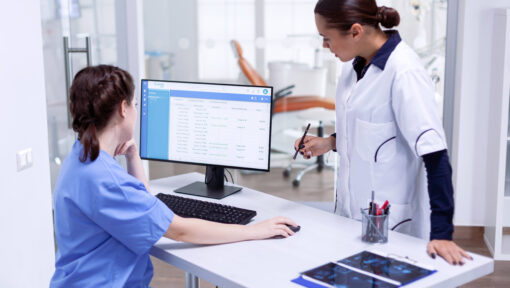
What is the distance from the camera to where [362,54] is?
1959 mm

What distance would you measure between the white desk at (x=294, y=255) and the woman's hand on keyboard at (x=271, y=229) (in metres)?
0.02

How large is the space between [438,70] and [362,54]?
227 cm

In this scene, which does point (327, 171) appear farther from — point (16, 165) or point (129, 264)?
point (129, 264)

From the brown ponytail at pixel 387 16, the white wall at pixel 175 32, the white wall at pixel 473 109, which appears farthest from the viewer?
the white wall at pixel 175 32

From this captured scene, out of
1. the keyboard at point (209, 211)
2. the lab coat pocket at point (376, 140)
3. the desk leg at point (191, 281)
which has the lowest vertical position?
the desk leg at point (191, 281)

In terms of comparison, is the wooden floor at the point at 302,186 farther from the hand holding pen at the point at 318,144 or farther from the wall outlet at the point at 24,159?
the hand holding pen at the point at 318,144

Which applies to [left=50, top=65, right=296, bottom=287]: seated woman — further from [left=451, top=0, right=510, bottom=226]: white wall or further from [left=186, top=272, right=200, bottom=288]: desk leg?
[left=451, top=0, right=510, bottom=226]: white wall

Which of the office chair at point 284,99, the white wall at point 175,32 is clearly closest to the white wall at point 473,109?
the office chair at point 284,99

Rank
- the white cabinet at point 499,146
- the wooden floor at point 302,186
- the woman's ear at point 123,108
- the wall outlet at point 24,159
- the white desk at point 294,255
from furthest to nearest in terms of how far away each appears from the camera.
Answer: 1. the wooden floor at point 302,186
2. the white cabinet at point 499,146
3. the wall outlet at point 24,159
4. the woman's ear at point 123,108
5. the white desk at point 294,255

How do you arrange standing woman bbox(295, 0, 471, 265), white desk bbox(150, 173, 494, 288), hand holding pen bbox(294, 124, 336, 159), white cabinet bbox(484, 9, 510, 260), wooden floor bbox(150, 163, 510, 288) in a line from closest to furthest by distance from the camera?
1. white desk bbox(150, 173, 494, 288)
2. standing woman bbox(295, 0, 471, 265)
3. hand holding pen bbox(294, 124, 336, 159)
4. white cabinet bbox(484, 9, 510, 260)
5. wooden floor bbox(150, 163, 510, 288)

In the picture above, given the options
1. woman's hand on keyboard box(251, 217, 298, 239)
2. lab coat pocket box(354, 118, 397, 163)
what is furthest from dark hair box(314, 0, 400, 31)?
woman's hand on keyboard box(251, 217, 298, 239)

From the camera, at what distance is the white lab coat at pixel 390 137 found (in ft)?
5.89

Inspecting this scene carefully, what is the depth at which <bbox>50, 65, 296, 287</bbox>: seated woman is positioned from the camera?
1.59m

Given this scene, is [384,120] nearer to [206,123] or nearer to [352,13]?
[352,13]
